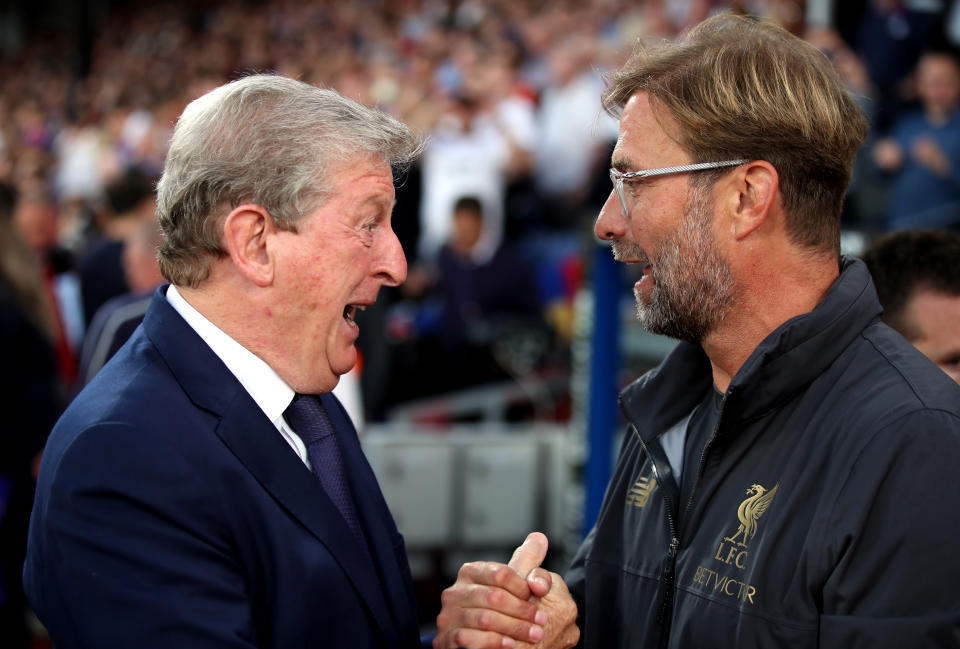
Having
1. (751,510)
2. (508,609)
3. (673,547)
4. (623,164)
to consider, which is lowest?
(508,609)

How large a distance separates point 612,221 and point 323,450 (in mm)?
725

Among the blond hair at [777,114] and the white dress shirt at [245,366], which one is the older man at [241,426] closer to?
the white dress shirt at [245,366]

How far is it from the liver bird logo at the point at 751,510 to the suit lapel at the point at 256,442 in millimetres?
632

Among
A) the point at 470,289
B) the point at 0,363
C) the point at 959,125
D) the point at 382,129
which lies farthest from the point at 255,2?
the point at 382,129

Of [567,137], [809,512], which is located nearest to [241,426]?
[809,512]

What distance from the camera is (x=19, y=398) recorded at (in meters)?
3.70

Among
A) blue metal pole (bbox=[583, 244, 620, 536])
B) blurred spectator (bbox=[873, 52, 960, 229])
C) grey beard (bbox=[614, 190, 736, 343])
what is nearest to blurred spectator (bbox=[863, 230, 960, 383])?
grey beard (bbox=[614, 190, 736, 343])

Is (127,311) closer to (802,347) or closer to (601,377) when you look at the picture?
(601,377)

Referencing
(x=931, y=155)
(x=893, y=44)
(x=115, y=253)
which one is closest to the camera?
(x=115, y=253)

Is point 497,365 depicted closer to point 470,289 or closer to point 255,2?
point 470,289

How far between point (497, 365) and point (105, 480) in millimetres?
5710

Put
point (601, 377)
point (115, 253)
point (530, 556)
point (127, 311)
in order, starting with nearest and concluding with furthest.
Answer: point (530, 556) < point (127, 311) < point (601, 377) < point (115, 253)

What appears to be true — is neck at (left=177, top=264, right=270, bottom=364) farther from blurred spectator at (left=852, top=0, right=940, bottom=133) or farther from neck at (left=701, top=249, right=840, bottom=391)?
blurred spectator at (left=852, top=0, right=940, bottom=133)

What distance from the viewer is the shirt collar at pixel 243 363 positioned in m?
1.78
